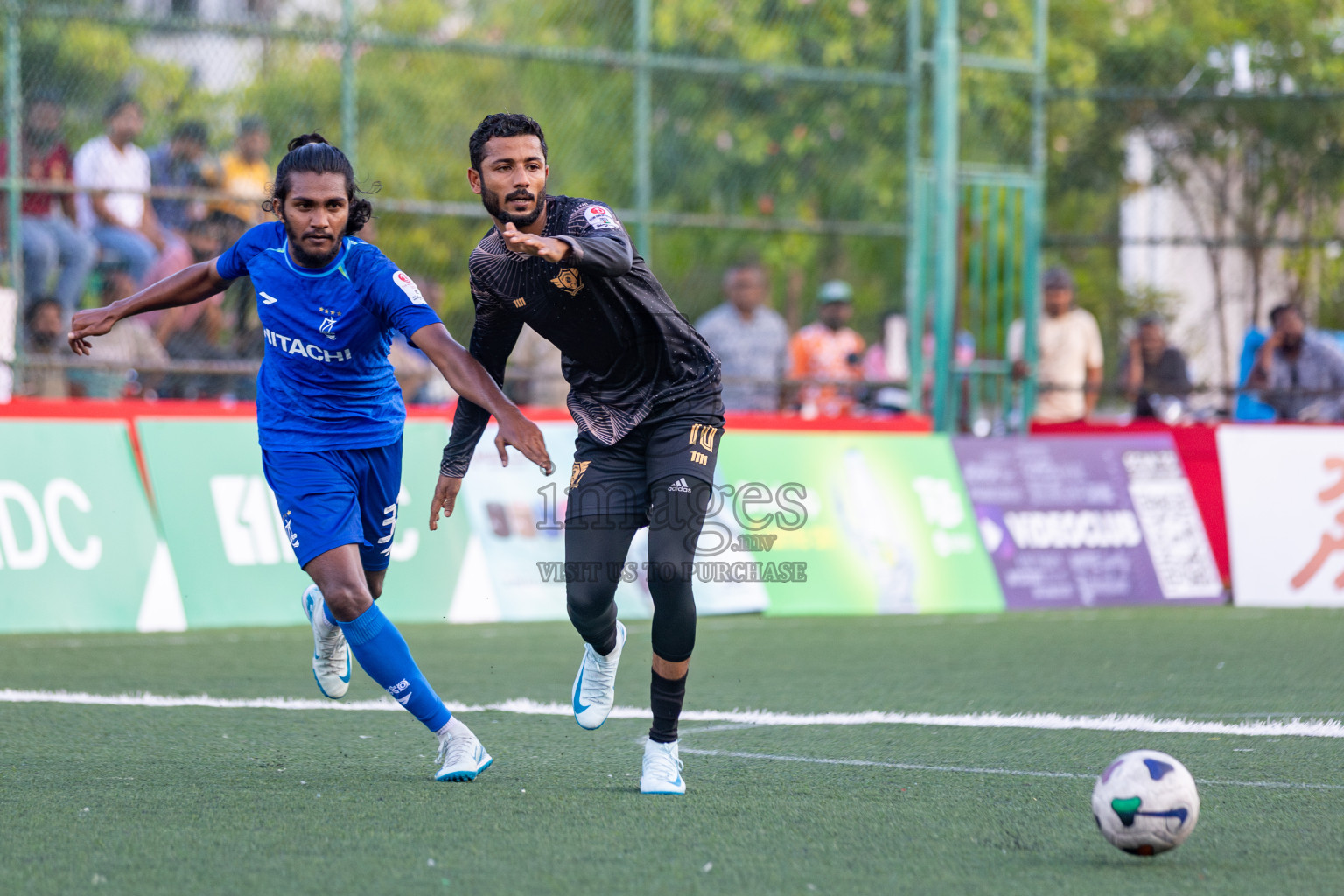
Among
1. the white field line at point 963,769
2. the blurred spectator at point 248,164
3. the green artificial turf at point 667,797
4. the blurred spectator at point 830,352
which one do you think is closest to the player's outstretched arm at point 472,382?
the green artificial turf at point 667,797

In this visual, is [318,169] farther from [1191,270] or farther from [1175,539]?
[1191,270]

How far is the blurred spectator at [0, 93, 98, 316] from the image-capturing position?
1070cm

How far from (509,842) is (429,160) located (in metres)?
10.6

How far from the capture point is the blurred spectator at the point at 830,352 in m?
13.1

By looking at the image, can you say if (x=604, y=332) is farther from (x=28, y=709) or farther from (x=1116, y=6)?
(x=1116, y=6)

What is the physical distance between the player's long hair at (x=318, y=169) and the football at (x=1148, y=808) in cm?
302

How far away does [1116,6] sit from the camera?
968 inches

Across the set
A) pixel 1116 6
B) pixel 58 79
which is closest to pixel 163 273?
pixel 58 79

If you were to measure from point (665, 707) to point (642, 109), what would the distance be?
27.0 feet

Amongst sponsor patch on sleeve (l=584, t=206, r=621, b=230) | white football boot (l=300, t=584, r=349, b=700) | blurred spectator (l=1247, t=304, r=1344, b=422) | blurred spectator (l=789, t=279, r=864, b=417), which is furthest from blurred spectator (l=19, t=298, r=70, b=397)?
blurred spectator (l=1247, t=304, r=1344, b=422)

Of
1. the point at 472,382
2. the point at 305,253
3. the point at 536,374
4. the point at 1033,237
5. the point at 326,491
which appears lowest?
the point at 326,491

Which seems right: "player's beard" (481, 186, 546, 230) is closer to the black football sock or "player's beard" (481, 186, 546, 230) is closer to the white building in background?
the black football sock

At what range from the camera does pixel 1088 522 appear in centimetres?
1179

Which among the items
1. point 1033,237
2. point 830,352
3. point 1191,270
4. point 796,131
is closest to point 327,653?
point 830,352
